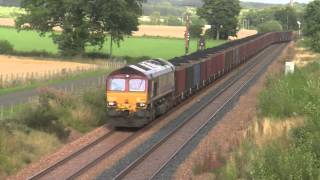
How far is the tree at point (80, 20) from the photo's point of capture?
225ft

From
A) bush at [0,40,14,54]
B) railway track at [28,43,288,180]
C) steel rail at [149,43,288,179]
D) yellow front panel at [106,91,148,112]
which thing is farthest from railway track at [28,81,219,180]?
bush at [0,40,14,54]

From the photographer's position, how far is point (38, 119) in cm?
2550

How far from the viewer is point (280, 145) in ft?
55.8

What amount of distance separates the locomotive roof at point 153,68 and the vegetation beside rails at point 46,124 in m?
3.14

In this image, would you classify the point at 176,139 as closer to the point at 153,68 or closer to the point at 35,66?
the point at 153,68

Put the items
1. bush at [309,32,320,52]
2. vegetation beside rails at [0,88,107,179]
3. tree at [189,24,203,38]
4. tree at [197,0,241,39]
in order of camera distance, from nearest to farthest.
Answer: vegetation beside rails at [0,88,107,179], bush at [309,32,320,52], tree at [197,0,241,39], tree at [189,24,203,38]

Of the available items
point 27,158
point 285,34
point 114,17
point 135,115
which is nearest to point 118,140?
point 135,115

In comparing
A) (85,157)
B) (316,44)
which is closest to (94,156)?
(85,157)

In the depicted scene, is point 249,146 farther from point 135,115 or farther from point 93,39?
point 93,39

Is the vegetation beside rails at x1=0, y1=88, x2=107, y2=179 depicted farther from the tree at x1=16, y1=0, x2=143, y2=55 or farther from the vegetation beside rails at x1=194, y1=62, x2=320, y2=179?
the tree at x1=16, y1=0, x2=143, y2=55

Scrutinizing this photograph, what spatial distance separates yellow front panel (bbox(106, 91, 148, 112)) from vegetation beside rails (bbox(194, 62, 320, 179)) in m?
5.51

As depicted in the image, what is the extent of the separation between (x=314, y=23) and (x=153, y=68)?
71.8 metres

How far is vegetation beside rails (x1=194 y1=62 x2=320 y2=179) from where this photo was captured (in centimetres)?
1329

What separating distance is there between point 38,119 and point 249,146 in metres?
10.8
